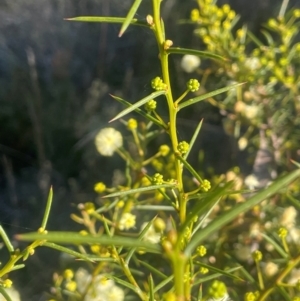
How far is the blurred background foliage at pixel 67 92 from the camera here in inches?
28.0

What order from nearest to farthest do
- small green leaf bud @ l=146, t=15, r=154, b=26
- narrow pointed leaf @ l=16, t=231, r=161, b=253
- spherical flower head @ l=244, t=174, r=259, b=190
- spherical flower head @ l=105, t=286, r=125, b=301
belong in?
narrow pointed leaf @ l=16, t=231, r=161, b=253 < small green leaf bud @ l=146, t=15, r=154, b=26 < spherical flower head @ l=105, t=286, r=125, b=301 < spherical flower head @ l=244, t=174, r=259, b=190

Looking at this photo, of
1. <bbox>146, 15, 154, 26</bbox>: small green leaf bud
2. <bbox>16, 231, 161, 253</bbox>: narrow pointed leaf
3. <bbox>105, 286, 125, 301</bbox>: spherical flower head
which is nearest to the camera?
<bbox>16, 231, 161, 253</bbox>: narrow pointed leaf

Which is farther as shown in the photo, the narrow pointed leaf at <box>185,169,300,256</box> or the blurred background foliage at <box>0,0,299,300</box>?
the blurred background foliage at <box>0,0,299,300</box>

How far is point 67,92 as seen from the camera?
2.48 ft

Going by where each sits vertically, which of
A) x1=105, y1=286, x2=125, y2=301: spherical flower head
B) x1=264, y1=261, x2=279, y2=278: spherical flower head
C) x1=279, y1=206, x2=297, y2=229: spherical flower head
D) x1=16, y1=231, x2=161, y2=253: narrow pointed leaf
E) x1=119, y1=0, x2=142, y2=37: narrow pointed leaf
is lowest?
x1=105, y1=286, x2=125, y2=301: spherical flower head

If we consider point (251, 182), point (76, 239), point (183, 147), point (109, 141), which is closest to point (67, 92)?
point (109, 141)

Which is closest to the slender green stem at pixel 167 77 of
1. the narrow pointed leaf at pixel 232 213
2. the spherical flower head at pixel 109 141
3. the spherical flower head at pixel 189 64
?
the narrow pointed leaf at pixel 232 213

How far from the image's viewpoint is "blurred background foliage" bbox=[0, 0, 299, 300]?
71 cm

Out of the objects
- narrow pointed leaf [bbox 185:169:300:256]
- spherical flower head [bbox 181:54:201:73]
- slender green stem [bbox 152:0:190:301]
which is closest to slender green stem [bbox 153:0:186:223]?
slender green stem [bbox 152:0:190:301]

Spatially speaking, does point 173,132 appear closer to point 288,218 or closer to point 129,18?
point 129,18

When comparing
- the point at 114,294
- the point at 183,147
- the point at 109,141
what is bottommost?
the point at 114,294

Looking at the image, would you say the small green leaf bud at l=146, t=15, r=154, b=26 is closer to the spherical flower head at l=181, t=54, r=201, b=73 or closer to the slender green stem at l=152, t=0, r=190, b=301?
the slender green stem at l=152, t=0, r=190, b=301

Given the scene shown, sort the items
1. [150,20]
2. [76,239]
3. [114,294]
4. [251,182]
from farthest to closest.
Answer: [251,182] < [114,294] < [150,20] < [76,239]

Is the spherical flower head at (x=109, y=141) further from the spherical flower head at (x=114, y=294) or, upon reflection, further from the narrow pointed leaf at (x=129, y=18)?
the narrow pointed leaf at (x=129, y=18)
